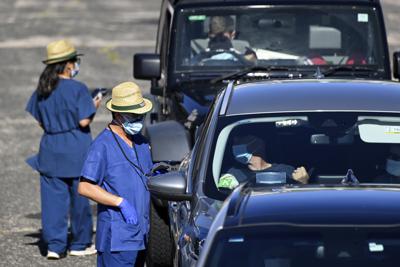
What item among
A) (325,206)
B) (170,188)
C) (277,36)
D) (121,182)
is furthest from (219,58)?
(325,206)

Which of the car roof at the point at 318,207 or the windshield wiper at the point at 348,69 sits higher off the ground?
the car roof at the point at 318,207

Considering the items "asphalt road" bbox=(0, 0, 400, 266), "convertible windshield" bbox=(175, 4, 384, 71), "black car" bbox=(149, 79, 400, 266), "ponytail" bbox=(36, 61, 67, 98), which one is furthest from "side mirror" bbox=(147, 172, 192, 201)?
"convertible windshield" bbox=(175, 4, 384, 71)

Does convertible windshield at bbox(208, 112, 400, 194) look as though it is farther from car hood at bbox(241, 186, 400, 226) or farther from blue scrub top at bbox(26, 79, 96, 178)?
blue scrub top at bbox(26, 79, 96, 178)

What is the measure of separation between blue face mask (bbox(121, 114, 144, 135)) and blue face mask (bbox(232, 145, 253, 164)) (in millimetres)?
842

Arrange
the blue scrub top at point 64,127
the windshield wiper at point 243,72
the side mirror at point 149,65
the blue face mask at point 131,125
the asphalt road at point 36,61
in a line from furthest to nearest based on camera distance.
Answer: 1. the asphalt road at point 36,61
2. the side mirror at point 149,65
3. the windshield wiper at point 243,72
4. the blue scrub top at point 64,127
5. the blue face mask at point 131,125

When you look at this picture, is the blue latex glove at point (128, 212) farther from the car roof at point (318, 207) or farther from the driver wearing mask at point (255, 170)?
the car roof at point (318, 207)

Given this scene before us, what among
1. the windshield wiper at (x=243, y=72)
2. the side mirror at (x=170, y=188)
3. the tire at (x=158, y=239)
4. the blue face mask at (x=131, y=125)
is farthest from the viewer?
the windshield wiper at (x=243, y=72)

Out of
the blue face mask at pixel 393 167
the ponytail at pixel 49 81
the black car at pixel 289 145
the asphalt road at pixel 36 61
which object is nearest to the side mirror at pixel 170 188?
the black car at pixel 289 145

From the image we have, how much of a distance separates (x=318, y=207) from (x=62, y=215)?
18.4 feet

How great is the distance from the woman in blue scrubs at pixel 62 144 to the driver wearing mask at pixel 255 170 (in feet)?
11.6

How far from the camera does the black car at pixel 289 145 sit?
7.03 metres

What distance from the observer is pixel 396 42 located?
2947cm

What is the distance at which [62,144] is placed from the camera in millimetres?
10773

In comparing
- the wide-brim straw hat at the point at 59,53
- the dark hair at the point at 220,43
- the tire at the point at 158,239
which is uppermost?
the wide-brim straw hat at the point at 59,53
